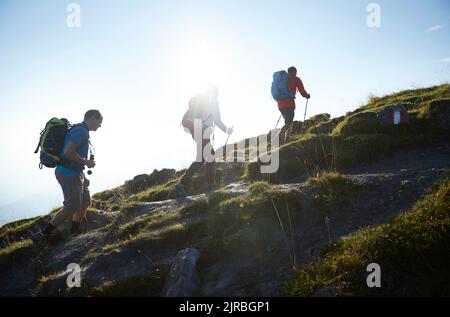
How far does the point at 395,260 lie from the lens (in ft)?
18.7

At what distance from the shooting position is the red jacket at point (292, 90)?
15.7 m

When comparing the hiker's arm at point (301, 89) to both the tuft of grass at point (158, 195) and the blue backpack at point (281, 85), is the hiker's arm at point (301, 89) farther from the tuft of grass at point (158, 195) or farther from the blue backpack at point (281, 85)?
the tuft of grass at point (158, 195)

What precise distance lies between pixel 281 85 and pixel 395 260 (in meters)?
11.1

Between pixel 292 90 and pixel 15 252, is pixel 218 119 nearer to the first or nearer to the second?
pixel 292 90

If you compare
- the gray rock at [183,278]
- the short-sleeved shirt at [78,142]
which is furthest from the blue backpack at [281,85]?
the gray rock at [183,278]

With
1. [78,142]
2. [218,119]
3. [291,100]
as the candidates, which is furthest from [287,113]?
[78,142]

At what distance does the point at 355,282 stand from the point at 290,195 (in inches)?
129

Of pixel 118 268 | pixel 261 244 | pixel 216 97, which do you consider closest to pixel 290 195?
pixel 261 244

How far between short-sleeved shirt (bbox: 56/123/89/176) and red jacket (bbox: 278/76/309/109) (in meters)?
9.08

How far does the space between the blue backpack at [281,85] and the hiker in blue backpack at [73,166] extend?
851 cm

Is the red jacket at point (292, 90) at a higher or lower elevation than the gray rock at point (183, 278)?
higher

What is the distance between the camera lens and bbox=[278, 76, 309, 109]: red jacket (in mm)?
15688

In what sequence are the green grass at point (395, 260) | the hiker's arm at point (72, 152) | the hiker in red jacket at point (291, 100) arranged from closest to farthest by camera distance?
the green grass at point (395, 260) → the hiker's arm at point (72, 152) → the hiker in red jacket at point (291, 100)

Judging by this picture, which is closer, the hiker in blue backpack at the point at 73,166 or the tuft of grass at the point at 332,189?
the tuft of grass at the point at 332,189
